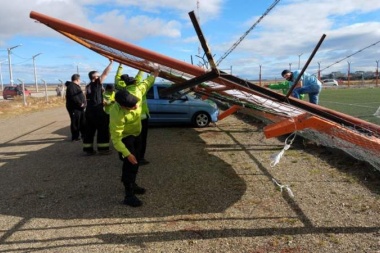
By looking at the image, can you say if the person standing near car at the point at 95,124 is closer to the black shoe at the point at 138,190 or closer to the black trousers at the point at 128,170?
the black shoe at the point at 138,190

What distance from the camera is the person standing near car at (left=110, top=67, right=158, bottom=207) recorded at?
15.6 ft

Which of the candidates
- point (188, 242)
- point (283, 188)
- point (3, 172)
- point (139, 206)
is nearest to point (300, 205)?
point (283, 188)

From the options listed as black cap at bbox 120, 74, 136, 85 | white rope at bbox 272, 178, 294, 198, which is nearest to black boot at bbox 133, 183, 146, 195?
black cap at bbox 120, 74, 136, 85

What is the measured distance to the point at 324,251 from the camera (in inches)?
143

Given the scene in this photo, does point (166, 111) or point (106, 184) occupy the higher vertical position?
point (166, 111)

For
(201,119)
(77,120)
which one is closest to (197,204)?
(77,120)

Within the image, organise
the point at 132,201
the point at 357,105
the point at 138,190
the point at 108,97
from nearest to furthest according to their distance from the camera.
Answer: the point at 132,201, the point at 138,190, the point at 108,97, the point at 357,105

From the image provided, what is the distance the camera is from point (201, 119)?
12.6 m

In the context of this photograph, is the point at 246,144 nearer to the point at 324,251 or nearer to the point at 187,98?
the point at 187,98

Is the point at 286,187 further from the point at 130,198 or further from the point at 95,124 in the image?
the point at 95,124

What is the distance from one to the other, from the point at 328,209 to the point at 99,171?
4093 mm

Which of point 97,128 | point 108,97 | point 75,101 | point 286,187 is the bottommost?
point 286,187

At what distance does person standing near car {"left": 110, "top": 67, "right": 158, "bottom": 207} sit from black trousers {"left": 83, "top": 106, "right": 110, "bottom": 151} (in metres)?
3.16

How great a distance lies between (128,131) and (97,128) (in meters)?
3.58
